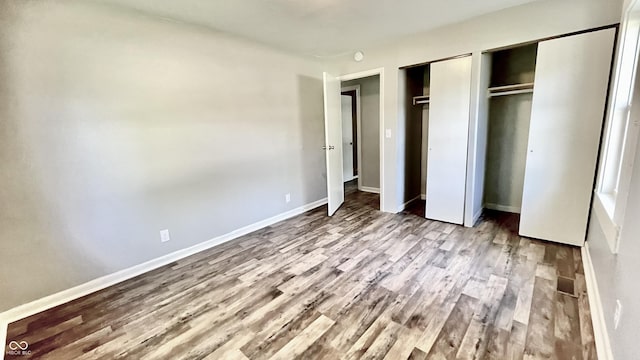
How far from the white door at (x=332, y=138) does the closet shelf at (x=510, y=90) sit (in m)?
1.99

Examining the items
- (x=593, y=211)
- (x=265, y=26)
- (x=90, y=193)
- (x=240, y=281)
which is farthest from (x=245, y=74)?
(x=593, y=211)

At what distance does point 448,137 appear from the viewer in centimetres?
329

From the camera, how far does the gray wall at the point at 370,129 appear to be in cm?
502

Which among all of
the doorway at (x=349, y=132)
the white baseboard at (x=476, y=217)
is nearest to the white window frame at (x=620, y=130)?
the white baseboard at (x=476, y=217)

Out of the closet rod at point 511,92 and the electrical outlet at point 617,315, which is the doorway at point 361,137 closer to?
the closet rod at point 511,92

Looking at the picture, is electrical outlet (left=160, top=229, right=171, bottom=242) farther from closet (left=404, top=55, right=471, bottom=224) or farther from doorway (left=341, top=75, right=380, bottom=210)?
closet (left=404, top=55, right=471, bottom=224)

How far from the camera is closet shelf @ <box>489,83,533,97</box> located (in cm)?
311

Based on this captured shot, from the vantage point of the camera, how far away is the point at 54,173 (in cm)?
202

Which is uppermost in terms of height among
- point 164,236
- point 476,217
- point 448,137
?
point 448,137

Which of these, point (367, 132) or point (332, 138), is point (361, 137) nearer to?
point (367, 132)

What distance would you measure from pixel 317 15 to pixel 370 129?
9.43ft

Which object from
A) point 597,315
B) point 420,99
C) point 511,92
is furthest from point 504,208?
point 597,315

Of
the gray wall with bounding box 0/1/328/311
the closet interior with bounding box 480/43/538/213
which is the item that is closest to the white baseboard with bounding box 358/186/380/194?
the closet interior with bounding box 480/43/538/213

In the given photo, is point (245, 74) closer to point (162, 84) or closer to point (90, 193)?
point (162, 84)
